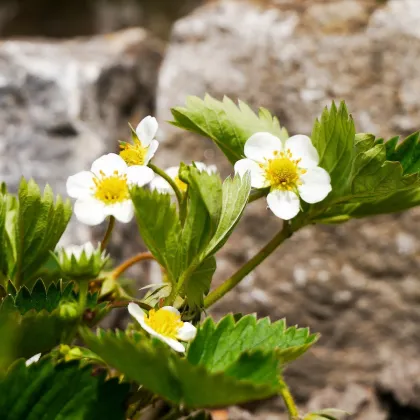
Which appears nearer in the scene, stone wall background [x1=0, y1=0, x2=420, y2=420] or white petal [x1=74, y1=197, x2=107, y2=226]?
white petal [x1=74, y1=197, x2=107, y2=226]

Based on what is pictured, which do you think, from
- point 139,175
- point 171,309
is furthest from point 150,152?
point 171,309

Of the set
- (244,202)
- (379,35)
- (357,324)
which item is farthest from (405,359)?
(244,202)

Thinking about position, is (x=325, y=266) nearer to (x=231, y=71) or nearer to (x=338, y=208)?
(x=231, y=71)

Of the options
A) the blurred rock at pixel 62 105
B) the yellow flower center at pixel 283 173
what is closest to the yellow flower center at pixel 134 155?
the yellow flower center at pixel 283 173

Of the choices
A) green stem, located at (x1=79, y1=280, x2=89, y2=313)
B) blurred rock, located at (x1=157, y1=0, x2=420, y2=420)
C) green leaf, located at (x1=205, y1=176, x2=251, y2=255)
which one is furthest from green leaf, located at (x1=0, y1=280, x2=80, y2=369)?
blurred rock, located at (x1=157, y1=0, x2=420, y2=420)

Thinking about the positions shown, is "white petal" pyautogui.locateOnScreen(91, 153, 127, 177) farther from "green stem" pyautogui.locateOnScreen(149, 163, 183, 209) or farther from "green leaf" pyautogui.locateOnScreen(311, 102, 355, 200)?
"green leaf" pyautogui.locateOnScreen(311, 102, 355, 200)

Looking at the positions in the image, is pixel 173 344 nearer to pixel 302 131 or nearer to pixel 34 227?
pixel 34 227
